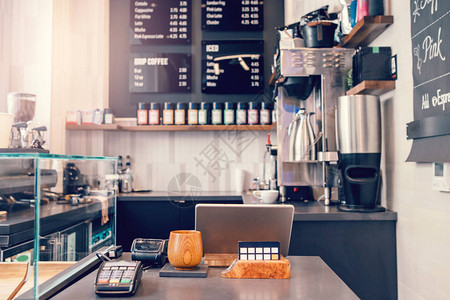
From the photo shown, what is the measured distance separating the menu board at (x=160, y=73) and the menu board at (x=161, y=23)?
0.17m

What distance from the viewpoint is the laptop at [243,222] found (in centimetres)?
132

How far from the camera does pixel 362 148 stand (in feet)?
7.45

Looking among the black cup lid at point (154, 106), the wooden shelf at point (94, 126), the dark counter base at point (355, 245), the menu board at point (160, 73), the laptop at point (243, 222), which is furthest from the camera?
the menu board at point (160, 73)

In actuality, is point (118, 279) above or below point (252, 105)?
below

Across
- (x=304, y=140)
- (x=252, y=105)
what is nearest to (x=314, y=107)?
(x=304, y=140)

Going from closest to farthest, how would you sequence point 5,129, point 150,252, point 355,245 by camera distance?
point 150,252, point 5,129, point 355,245

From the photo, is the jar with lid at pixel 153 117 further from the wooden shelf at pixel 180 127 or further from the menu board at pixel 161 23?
the menu board at pixel 161 23

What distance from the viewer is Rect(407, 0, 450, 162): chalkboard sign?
5.13ft

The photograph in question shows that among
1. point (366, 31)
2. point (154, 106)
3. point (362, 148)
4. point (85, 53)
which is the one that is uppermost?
point (85, 53)

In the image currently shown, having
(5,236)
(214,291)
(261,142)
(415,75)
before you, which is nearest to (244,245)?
(214,291)

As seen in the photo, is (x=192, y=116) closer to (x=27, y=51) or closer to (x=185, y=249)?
(x=27, y=51)

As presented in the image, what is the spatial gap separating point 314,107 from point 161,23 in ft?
7.28

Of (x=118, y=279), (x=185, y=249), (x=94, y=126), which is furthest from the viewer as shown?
(x=94, y=126)

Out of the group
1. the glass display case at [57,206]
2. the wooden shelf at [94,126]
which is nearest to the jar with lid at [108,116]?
the wooden shelf at [94,126]
